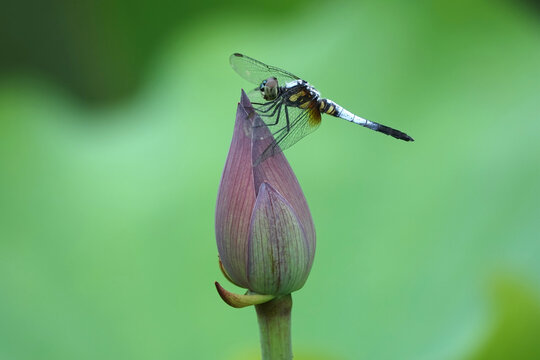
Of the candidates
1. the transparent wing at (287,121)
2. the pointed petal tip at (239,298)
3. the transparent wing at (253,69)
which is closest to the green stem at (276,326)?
the pointed petal tip at (239,298)

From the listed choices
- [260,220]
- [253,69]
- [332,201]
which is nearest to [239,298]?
[260,220]

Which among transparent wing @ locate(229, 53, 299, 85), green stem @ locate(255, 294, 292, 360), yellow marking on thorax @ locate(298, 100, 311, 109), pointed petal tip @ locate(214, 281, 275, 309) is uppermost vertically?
transparent wing @ locate(229, 53, 299, 85)

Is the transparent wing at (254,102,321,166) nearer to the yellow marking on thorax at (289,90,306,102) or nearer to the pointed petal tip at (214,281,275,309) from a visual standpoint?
the yellow marking on thorax at (289,90,306,102)

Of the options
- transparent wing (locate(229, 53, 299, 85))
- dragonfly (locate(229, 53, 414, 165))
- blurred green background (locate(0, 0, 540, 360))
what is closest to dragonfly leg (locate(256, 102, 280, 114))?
dragonfly (locate(229, 53, 414, 165))

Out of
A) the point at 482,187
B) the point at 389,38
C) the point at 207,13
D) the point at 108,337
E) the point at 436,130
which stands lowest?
the point at 108,337

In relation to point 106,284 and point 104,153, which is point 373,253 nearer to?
point 106,284

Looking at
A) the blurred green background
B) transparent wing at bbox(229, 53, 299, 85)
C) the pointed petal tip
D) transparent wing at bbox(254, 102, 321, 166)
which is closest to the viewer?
the pointed petal tip

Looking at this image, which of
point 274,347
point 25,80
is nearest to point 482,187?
point 274,347
